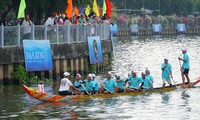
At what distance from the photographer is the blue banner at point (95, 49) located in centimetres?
4541

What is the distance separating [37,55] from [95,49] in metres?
7.61

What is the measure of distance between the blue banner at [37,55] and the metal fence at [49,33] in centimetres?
37

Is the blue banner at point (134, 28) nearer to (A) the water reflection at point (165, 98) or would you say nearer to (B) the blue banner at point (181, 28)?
(B) the blue banner at point (181, 28)

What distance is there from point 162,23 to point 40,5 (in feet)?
249

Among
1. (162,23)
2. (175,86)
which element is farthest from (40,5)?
(162,23)

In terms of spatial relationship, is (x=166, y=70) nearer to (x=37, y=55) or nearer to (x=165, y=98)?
(x=165, y=98)

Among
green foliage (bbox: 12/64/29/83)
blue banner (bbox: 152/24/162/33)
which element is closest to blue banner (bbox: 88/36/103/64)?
green foliage (bbox: 12/64/29/83)

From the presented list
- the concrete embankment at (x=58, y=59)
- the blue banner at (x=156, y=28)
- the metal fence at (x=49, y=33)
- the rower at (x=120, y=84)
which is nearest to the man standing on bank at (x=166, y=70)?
the rower at (x=120, y=84)

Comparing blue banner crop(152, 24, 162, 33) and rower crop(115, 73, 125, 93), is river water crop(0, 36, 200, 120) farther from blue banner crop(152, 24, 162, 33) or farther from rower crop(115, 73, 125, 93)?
blue banner crop(152, 24, 162, 33)

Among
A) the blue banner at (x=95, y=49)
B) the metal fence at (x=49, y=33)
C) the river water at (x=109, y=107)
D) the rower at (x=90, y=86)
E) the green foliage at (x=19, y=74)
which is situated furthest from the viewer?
the blue banner at (x=95, y=49)

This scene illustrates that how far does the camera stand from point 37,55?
1551 inches

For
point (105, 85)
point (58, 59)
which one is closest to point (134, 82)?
point (105, 85)

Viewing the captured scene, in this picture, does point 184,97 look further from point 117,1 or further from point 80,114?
point 117,1

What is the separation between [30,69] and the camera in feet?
127
